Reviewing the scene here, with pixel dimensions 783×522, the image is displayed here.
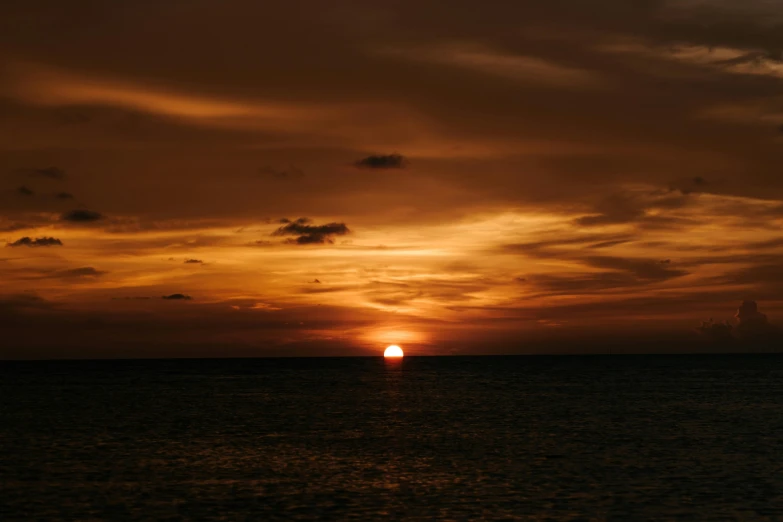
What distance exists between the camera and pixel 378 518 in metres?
41.6

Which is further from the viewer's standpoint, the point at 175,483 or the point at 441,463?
the point at 441,463

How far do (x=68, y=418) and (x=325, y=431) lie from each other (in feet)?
125

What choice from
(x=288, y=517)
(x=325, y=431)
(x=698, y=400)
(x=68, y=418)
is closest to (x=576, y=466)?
(x=288, y=517)

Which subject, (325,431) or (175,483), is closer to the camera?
(175,483)

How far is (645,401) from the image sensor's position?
425ft

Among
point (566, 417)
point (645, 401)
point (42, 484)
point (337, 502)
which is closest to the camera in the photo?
point (337, 502)

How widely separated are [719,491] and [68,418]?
8043 cm

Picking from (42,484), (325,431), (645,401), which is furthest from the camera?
(645,401)

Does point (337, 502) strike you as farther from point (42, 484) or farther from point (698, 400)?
point (698, 400)

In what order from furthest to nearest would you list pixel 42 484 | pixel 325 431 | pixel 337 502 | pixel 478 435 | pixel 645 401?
pixel 645 401, pixel 325 431, pixel 478 435, pixel 42 484, pixel 337 502

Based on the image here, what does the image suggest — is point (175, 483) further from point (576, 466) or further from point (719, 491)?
point (719, 491)

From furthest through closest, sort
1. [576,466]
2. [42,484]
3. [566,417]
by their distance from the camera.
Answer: [566,417], [576,466], [42,484]

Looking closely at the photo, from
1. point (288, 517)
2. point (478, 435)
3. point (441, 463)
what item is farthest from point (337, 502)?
point (478, 435)

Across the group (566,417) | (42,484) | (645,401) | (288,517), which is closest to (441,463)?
(288,517)
